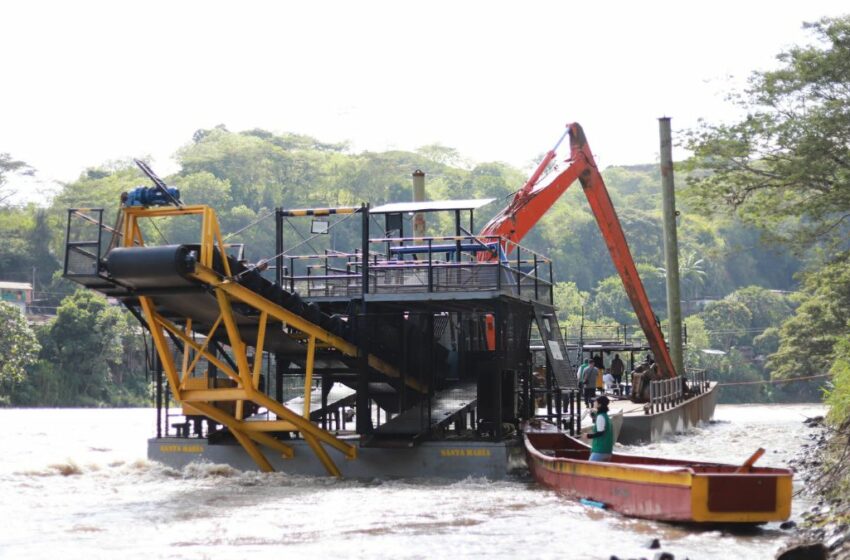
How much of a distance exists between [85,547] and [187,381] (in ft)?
22.9

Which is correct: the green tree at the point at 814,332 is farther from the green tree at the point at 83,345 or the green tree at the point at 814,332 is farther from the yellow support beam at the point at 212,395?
the green tree at the point at 83,345

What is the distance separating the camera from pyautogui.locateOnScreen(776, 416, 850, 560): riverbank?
45.6 feet

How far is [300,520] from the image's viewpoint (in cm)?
1953

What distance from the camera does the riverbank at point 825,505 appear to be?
13.9m

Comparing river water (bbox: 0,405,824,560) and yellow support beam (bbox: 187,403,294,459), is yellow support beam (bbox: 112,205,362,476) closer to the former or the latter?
yellow support beam (bbox: 187,403,294,459)

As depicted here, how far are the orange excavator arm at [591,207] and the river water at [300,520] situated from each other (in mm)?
13191

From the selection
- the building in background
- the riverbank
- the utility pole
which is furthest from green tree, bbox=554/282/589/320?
the riverbank

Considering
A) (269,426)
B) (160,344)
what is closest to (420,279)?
(269,426)

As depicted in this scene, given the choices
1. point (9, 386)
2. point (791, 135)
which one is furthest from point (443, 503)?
point (9, 386)

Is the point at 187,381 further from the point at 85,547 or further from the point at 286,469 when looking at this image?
the point at 85,547

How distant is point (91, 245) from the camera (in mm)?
22156

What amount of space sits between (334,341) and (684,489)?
9.36 meters

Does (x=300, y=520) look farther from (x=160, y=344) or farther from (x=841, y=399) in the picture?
(x=841, y=399)

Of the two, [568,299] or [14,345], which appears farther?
[568,299]
